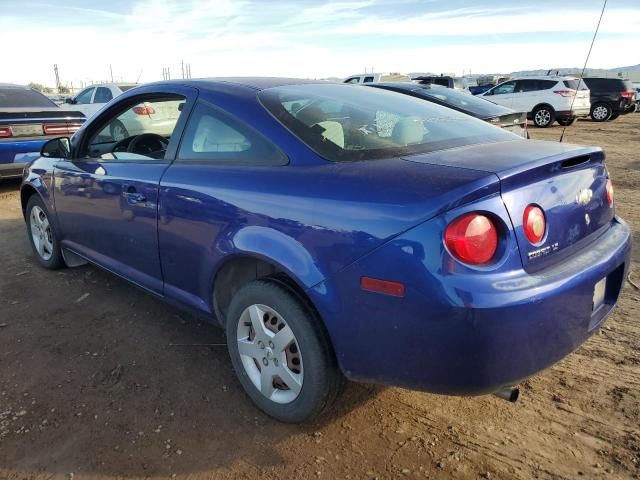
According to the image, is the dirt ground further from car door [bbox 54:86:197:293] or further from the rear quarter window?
the rear quarter window

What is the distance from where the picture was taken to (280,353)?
2350mm

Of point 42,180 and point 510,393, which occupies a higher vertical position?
point 42,180

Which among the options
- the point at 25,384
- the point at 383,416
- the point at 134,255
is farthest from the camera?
the point at 134,255

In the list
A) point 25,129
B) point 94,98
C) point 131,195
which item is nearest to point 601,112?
point 94,98

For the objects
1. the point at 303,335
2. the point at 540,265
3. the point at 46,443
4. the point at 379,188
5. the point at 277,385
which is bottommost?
the point at 46,443

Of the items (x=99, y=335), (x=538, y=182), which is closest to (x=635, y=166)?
(x=538, y=182)

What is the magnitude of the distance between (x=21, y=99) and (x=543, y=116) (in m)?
16.1

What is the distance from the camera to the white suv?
1736 cm

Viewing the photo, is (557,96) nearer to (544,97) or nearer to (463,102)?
(544,97)

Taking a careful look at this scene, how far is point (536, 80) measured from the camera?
710 inches

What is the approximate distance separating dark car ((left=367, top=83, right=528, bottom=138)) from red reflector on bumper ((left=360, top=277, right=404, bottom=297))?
5628 mm

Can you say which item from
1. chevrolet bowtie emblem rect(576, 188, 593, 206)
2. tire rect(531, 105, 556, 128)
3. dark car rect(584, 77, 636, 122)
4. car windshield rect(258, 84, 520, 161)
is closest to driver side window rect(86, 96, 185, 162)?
car windshield rect(258, 84, 520, 161)

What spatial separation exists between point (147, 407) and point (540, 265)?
1.96 metres

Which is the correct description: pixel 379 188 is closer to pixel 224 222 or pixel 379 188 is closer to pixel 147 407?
pixel 224 222
